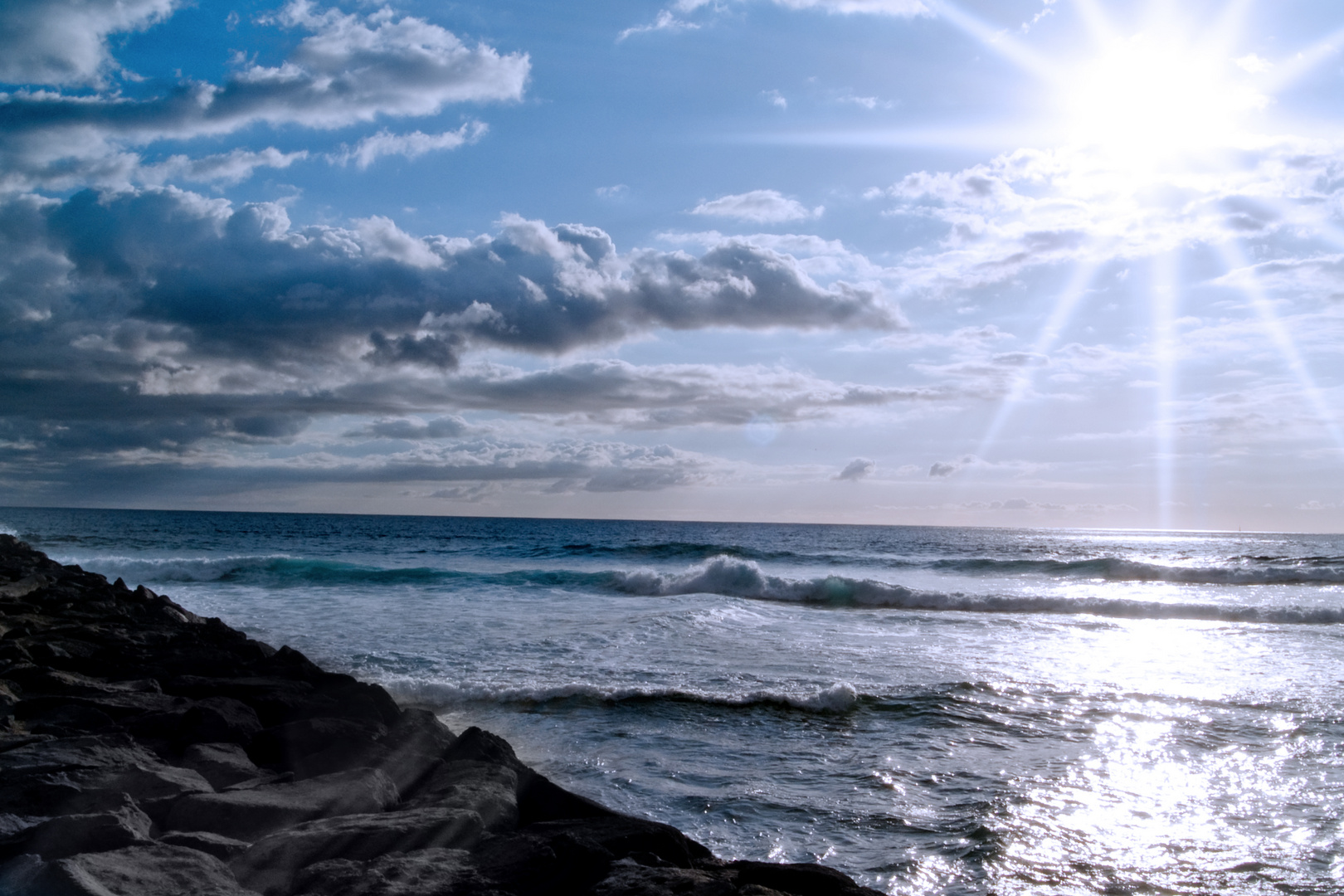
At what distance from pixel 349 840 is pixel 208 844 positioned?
2.34ft

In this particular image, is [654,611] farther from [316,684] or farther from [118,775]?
[118,775]

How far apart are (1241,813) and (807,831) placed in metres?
3.39

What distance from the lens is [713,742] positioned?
7602mm

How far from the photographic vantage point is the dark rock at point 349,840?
4016 mm

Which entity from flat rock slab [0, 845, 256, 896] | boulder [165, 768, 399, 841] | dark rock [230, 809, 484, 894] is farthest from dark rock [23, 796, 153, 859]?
dark rock [230, 809, 484, 894]

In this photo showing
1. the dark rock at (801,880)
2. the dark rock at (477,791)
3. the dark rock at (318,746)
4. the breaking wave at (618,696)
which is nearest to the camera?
the dark rock at (801,880)

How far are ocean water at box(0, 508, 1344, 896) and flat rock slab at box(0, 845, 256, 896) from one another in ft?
9.37

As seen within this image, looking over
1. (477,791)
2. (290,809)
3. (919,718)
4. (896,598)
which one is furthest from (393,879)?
(896,598)

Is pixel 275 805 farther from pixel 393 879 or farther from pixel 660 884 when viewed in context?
pixel 660 884

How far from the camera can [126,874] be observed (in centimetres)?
359

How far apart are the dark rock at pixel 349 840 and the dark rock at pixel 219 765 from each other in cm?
150

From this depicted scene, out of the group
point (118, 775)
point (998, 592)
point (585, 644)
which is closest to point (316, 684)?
point (118, 775)

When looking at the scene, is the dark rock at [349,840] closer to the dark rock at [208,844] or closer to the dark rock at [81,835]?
the dark rock at [208,844]

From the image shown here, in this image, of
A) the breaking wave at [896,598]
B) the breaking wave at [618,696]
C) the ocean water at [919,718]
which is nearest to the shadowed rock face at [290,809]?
the ocean water at [919,718]
